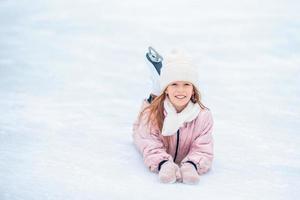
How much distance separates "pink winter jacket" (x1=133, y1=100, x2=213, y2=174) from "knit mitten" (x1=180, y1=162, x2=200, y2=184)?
8cm

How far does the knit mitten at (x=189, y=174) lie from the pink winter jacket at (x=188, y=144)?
8 cm

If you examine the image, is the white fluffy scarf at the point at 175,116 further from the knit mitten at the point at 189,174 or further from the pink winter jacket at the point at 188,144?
the knit mitten at the point at 189,174

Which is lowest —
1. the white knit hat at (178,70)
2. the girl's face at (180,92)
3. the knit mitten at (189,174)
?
the knit mitten at (189,174)

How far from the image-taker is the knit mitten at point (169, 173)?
9.52 ft

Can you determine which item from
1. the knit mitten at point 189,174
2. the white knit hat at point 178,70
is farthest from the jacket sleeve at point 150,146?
the white knit hat at point 178,70

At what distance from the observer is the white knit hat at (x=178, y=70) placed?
10.00 feet

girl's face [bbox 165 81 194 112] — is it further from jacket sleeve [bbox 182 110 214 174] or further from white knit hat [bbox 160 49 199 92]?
jacket sleeve [bbox 182 110 214 174]

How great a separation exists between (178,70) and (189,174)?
0.54m

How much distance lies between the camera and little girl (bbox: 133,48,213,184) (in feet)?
10.00

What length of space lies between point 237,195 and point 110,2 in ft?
19.9

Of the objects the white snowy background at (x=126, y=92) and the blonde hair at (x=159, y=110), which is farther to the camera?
the blonde hair at (x=159, y=110)

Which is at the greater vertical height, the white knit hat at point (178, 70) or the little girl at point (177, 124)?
the white knit hat at point (178, 70)

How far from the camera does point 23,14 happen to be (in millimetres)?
7727

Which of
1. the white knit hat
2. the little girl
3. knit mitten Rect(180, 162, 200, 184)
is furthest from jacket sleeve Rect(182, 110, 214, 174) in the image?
the white knit hat
